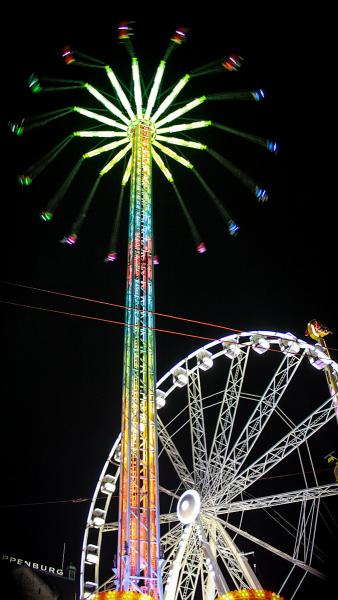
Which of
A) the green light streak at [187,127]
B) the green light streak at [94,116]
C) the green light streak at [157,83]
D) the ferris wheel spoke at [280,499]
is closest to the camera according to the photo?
the ferris wheel spoke at [280,499]

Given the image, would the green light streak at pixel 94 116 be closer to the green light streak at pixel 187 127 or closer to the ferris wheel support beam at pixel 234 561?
the green light streak at pixel 187 127

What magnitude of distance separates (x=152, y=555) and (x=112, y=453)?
637 cm

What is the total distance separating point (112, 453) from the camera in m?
21.1

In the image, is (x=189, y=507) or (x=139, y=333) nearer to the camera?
(x=139, y=333)

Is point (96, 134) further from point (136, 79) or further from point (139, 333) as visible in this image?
point (139, 333)

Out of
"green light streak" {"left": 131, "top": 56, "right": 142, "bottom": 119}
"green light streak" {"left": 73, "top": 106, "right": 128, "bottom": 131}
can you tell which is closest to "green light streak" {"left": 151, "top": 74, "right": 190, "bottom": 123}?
"green light streak" {"left": 131, "top": 56, "right": 142, "bottom": 119}

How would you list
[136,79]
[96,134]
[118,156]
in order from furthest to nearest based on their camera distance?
[118,156] → [96,134] → [136,79]

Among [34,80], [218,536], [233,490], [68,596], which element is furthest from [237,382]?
[68,596]

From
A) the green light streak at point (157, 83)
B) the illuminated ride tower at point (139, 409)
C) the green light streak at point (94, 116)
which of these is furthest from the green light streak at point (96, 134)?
the green light streak at point (157, 83)

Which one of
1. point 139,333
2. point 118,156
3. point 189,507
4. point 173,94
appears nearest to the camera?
point 139,333

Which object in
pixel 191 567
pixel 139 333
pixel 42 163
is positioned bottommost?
pixel 191 567

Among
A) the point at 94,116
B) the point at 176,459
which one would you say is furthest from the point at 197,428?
the point at 94,116

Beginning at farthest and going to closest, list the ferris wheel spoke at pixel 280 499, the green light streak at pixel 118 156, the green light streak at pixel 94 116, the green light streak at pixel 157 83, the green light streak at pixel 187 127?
the green light streak at pixel 118 156
the green light streak at pixel 187 127
the green light streak at pixel 94 116
the green light streak at pixel 157 83
the ferris wheel spoke at pixel 280 499

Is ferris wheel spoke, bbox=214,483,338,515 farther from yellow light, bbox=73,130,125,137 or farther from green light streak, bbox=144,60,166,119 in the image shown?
green light streak, bbox=144,60,166,119
